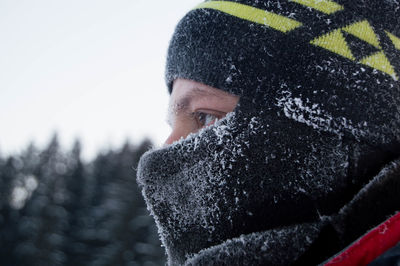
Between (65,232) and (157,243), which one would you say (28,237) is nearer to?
(65,232)

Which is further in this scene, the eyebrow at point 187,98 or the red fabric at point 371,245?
the eyebrow at point 187,98

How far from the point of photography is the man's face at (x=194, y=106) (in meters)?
1.53

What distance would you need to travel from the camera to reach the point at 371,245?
1.08 meters

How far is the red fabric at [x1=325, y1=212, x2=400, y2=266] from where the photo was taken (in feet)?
3.53

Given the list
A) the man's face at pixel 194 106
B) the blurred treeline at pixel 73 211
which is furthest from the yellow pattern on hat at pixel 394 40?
the blurred treeline at pixel 73 211

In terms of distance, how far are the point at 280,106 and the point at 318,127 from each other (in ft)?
0.52

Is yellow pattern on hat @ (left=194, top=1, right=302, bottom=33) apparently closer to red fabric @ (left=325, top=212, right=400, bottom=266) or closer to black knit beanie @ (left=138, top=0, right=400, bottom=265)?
black knit beanie @ (left=138, top=0, right=400, bottom=265)

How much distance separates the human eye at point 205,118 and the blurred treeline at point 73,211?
2279cm

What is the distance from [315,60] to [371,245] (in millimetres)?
689

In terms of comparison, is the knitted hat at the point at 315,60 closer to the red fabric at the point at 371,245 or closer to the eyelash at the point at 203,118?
the eyelash at the point at 203,118

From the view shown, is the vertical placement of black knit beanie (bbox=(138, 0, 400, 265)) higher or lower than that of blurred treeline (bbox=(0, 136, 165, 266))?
lower

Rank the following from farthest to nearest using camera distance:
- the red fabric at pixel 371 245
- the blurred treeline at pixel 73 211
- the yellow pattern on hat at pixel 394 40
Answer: the blurred treeline at pixel 73 211 → the yellow pattern on hat at pixel 394 40 → the red fabric at pixel 371 245


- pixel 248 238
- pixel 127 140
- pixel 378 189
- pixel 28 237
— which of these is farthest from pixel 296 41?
pixel 28 237

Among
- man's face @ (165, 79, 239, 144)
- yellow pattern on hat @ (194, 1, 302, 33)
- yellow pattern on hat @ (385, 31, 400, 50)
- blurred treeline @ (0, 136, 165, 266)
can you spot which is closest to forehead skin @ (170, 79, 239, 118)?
man's face @ (165, 79, 239, 144)
